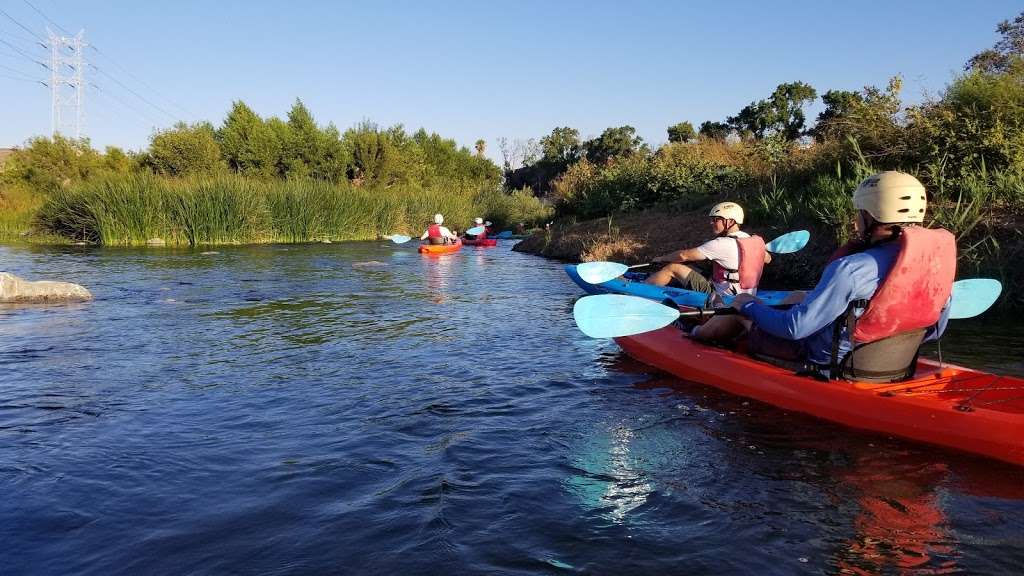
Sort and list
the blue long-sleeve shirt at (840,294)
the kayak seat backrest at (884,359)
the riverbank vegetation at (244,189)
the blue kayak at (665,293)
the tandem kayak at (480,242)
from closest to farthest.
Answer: the blue long-sleeve shirt at (840,294), the kayak seat backrest at (884,359), the blue kayak at (665,293), the riverbank vegetation at (244,189), the tandem kayak at (480,242)

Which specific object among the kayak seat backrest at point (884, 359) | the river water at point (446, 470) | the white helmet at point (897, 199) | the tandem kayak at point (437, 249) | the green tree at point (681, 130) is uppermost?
the green tree at point (681, 130)

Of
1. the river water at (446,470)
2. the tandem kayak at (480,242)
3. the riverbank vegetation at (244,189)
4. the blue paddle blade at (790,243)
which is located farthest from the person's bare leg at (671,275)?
the riverbank vegetation at (244,189)

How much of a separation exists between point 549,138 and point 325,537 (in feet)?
166

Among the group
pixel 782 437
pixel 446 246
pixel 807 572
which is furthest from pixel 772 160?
pixel 807 572

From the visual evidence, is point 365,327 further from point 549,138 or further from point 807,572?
point 549,138

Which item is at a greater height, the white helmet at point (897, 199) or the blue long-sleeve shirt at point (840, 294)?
the white helmet at point (897, 199)

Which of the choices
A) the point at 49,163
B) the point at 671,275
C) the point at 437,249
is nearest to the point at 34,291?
the point at 671,275

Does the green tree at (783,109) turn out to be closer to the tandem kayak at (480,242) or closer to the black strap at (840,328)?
the tandem kayak at (480,242)

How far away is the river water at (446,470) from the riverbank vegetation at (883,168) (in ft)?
9.72

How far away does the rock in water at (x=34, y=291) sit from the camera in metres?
Answer: 8.86

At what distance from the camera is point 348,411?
4625 millimetres

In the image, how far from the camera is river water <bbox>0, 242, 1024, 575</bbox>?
9.00 feet

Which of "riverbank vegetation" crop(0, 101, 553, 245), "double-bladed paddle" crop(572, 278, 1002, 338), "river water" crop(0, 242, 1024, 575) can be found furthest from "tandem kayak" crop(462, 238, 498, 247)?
"double-bladed paddle" crop(572, 278, 1002, 338)

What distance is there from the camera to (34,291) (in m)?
8.96
